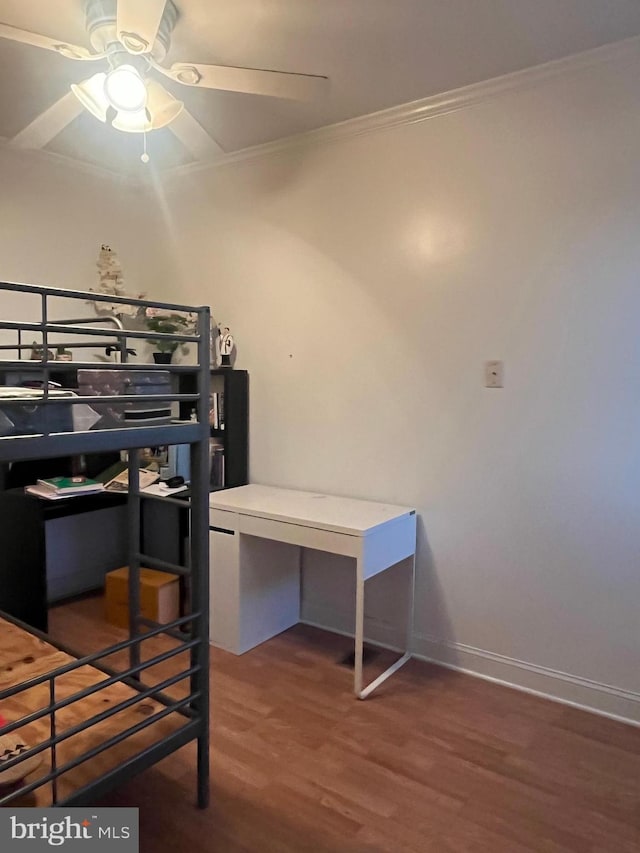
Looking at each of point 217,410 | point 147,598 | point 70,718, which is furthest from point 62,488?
point 70,718

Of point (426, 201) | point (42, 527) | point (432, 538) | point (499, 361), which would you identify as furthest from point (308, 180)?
point (42, 527)

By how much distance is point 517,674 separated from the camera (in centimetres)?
243

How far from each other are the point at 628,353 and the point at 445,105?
123cm

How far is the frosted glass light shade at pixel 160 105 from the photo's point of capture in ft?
6.24

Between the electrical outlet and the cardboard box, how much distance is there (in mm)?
1792

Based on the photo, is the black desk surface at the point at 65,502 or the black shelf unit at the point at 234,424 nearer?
the black desk surface at the point at 65,502

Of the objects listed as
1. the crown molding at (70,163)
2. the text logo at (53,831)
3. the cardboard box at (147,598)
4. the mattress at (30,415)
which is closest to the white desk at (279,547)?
the cardboard box at (147,598)

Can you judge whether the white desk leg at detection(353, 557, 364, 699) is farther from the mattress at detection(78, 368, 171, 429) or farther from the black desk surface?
the black desk surface

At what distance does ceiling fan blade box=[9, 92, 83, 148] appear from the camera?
76.2 inches

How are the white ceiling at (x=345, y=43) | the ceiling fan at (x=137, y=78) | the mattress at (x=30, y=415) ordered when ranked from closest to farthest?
the mattress at (x=30, y=415), the ceiling fan at (x=137, y=78), the white ceiling at (x=345, y=43)

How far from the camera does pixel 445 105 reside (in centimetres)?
244

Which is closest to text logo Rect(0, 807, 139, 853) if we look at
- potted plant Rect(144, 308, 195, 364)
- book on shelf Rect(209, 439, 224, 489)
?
book on shelf Rect(209, 439, 224, 489)

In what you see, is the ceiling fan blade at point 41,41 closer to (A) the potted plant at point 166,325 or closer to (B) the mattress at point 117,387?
(B) the mattress at point 117,387

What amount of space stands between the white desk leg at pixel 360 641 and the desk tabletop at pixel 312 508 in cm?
19
